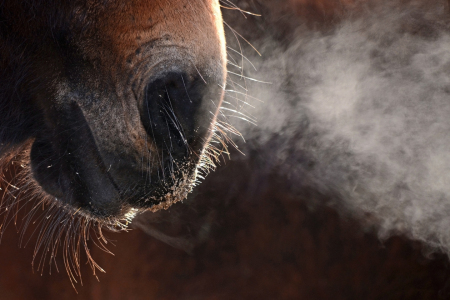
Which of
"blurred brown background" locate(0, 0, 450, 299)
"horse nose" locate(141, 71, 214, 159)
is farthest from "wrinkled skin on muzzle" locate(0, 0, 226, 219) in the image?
"blurred brown background" locate(0, 0, 450, 299)

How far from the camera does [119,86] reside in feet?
1.31

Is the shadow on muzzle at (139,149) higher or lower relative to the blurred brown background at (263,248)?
higher

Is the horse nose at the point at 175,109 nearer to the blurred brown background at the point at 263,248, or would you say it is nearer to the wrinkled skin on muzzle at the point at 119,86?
the wrinkled skin on muzzle at the point at 119,86

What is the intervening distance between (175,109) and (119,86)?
7cm

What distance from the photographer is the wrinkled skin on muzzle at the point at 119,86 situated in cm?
39

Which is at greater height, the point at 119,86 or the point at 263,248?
the point at 119,86

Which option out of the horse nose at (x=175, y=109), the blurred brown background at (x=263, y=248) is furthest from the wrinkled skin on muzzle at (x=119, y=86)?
the blurred brown background at (x=263, y=248)

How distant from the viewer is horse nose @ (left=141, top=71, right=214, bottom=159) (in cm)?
40

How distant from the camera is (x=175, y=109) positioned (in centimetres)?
40

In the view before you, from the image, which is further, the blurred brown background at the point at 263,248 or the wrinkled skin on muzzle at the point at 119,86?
the blurred brown background at the point at 263,248

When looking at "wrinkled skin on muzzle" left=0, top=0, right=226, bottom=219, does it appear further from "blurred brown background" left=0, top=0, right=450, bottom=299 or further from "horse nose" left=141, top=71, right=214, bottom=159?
"blurred brown background" left=0, top=0, right=450, bottom=299

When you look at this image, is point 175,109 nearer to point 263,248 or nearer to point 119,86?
point 119,86

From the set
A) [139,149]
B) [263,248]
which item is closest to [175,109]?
[139,149]

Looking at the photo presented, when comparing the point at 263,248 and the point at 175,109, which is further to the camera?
the point at 263,248
